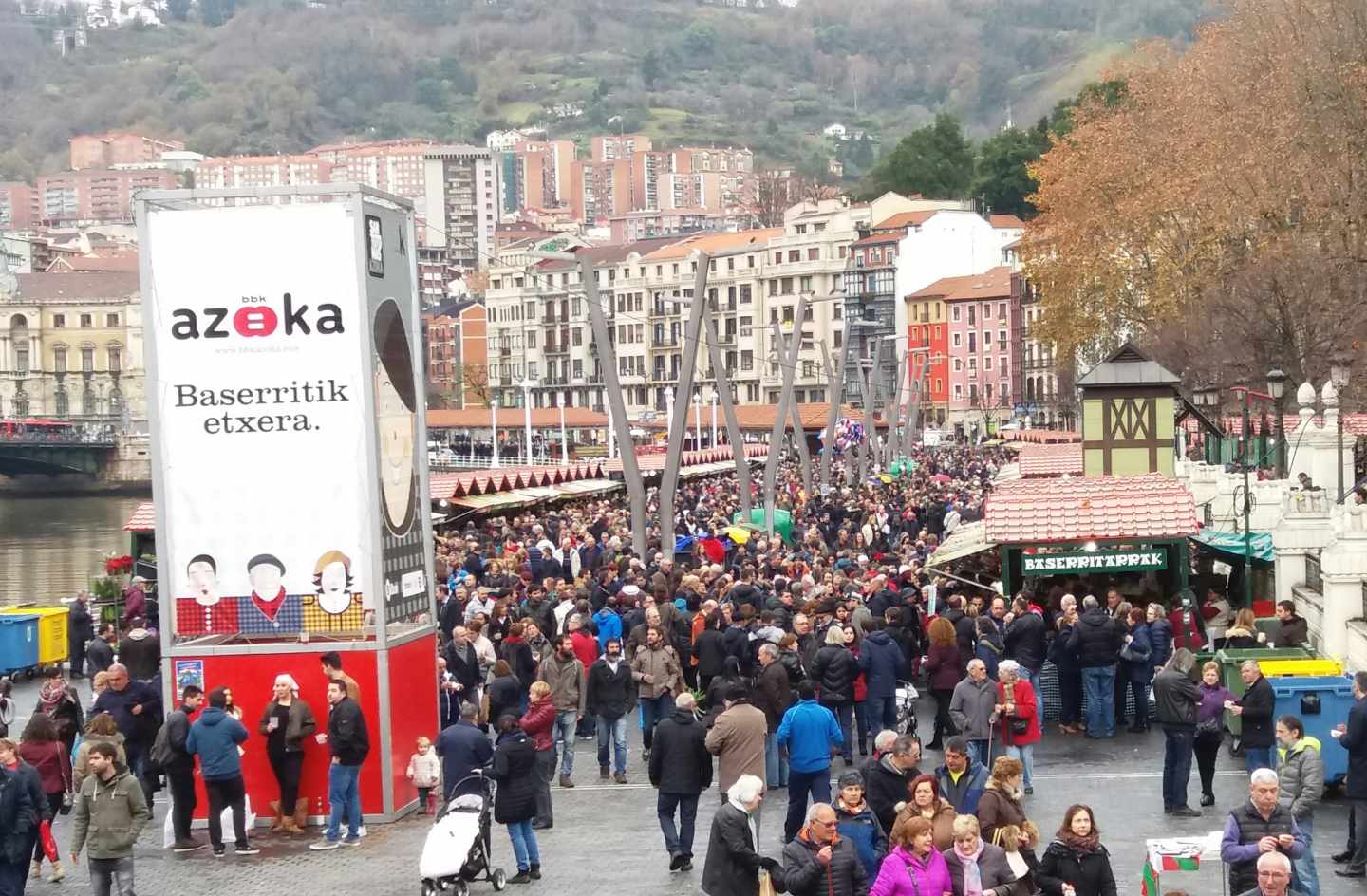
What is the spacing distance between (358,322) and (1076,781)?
6490 mm

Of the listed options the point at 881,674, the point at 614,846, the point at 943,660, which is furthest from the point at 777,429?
the point at 614,846

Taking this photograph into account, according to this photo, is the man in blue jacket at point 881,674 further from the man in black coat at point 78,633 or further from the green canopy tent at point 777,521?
the green canopy tent at point 777,521

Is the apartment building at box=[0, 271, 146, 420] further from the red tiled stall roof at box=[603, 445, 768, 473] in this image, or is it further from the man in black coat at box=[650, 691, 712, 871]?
the man in black coat at box=[650, 691, 712, 871]

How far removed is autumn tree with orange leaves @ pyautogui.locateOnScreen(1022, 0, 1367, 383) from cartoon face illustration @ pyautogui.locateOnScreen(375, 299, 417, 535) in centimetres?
2835

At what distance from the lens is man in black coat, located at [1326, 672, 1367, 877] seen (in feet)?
43.7

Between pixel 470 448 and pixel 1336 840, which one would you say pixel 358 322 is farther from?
pixel 470 448

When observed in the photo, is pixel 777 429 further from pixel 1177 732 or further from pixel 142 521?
pixel 1177 732

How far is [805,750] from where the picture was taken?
14281 millimetres

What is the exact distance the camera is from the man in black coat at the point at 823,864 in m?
10.7

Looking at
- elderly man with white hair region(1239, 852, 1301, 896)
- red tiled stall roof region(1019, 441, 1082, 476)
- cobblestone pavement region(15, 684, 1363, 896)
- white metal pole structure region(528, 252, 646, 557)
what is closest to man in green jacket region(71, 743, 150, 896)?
cobblestone pavement region(15, 684, 1363, 896)

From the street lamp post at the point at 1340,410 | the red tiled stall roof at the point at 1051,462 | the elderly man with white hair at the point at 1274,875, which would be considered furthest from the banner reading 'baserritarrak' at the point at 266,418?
the red tiled stall roof at the point at 1051,462

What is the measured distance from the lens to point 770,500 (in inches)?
1687

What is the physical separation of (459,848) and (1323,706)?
669 centimetres

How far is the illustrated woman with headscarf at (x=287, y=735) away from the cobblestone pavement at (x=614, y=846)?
1.10ft
